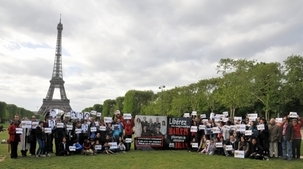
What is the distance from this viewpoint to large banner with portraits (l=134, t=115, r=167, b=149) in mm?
20391

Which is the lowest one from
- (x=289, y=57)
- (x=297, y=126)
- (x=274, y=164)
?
(x=274, y=164)

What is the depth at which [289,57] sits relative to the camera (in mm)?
51969

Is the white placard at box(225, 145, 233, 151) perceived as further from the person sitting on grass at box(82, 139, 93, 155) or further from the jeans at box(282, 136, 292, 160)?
the person sitting on grass at box(82, 139, 93, 155)

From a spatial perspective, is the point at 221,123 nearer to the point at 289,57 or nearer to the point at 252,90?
the point at 252,90

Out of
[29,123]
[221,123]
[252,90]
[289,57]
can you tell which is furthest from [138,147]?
[289,57]

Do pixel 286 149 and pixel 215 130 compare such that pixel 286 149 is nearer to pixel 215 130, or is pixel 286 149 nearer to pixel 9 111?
pixel 215 130

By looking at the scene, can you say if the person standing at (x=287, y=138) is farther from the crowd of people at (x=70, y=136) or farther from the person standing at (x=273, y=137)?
the crowd of people at (x=70, y=136)

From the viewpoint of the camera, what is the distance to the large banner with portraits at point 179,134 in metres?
20.5

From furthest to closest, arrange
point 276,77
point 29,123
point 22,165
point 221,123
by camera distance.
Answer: point 276,77, point 221,123, point 29,123, point 22,165

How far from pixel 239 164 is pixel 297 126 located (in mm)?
4560

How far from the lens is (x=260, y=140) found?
→ 1683cm

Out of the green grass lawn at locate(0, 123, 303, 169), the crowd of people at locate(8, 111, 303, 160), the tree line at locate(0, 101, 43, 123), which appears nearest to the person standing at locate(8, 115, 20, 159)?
the crowd of people at locate(8, 111, 303, 160)

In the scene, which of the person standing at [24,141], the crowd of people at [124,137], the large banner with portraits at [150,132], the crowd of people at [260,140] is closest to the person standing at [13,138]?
the crowd of people at [124,137]

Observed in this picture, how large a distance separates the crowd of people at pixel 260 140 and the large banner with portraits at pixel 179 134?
1956mm
